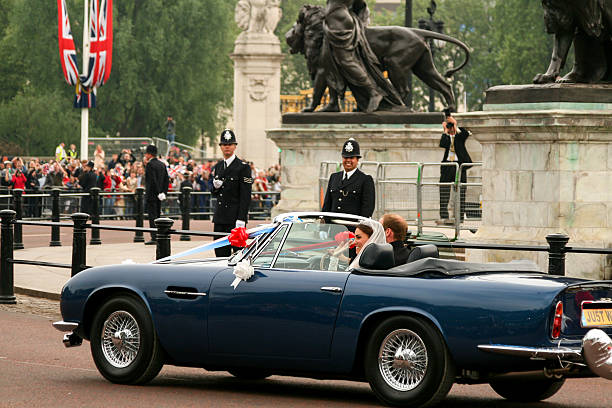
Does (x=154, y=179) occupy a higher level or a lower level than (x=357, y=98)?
lower

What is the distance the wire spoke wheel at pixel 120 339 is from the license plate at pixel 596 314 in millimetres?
3376

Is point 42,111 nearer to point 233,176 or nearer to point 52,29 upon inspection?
point 52,29

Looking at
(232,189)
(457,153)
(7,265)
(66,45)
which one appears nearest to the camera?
(232,189)

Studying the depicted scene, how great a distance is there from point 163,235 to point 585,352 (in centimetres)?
711

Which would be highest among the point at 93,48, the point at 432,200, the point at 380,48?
the point at 93,48

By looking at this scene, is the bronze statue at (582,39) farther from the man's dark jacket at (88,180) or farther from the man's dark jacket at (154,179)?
the man's dark jacket at (88,180)

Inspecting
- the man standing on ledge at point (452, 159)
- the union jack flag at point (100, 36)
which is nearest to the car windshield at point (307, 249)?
the man standing on ledge at point (452, 159)

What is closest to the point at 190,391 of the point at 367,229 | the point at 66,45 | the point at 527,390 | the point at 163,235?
the point at 367,229

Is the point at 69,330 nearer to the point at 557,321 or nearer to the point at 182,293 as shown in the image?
the point at 182,293

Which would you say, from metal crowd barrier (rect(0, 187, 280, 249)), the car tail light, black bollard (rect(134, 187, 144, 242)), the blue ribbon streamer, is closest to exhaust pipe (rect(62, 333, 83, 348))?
the blue ribbon streamer

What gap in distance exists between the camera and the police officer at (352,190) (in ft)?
46.9

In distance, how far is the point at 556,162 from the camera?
16.9 meters

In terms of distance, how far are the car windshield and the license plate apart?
1784 mm

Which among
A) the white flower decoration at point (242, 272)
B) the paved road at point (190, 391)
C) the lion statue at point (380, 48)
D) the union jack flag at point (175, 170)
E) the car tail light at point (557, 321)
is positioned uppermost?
the lion statue at point (380, 48)
